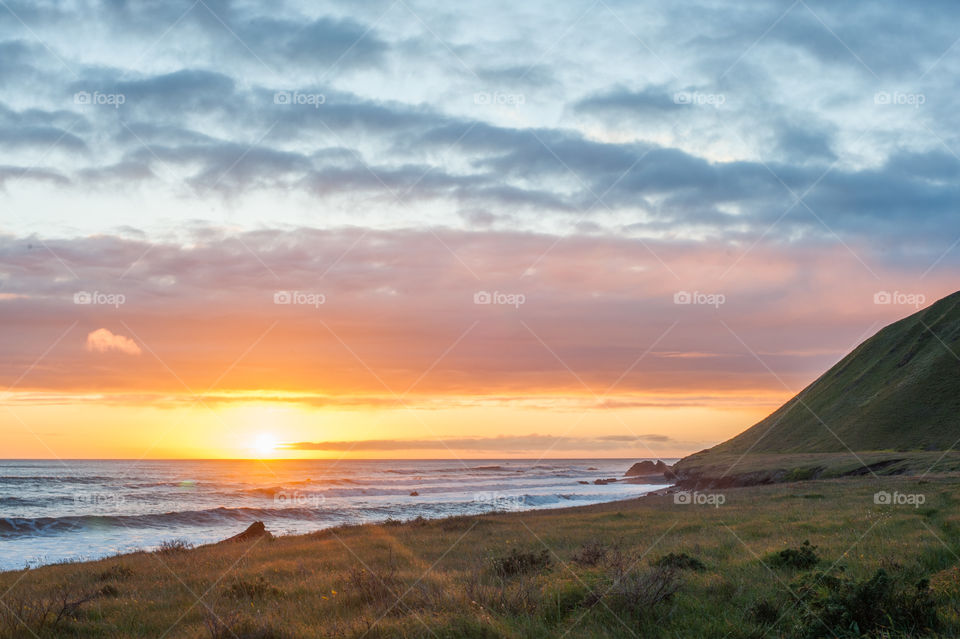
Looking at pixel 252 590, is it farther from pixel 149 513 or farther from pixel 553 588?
pixel 149 513

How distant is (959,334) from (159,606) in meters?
138

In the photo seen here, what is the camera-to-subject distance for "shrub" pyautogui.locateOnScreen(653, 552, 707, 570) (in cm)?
1229

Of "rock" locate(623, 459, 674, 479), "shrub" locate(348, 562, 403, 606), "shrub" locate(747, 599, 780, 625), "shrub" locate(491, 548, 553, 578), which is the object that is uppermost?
"shrub" locate(747, 599, 780, 625)

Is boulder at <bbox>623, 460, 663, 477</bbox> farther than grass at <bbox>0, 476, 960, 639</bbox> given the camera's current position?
Yes

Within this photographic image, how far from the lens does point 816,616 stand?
770cm

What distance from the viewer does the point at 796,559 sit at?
1209cm

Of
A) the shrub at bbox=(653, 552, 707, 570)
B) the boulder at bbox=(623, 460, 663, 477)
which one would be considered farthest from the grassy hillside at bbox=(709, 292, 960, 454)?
the shrub at bbox=(653, 552, 707, 570)

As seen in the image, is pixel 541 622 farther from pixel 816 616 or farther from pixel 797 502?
pixel 797 502

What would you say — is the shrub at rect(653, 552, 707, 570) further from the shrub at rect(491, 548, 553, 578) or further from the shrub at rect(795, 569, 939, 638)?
the shrub at rect(795, 569, 939, 638)

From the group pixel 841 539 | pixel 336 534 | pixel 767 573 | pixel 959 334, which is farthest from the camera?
pixel 959 334

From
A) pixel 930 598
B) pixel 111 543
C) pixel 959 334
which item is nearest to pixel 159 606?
pixel 930 598

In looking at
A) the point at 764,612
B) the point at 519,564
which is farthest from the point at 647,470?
the point at 764,612

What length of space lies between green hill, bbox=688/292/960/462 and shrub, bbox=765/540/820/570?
86.6 metres

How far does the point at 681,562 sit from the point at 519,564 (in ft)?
11.1
